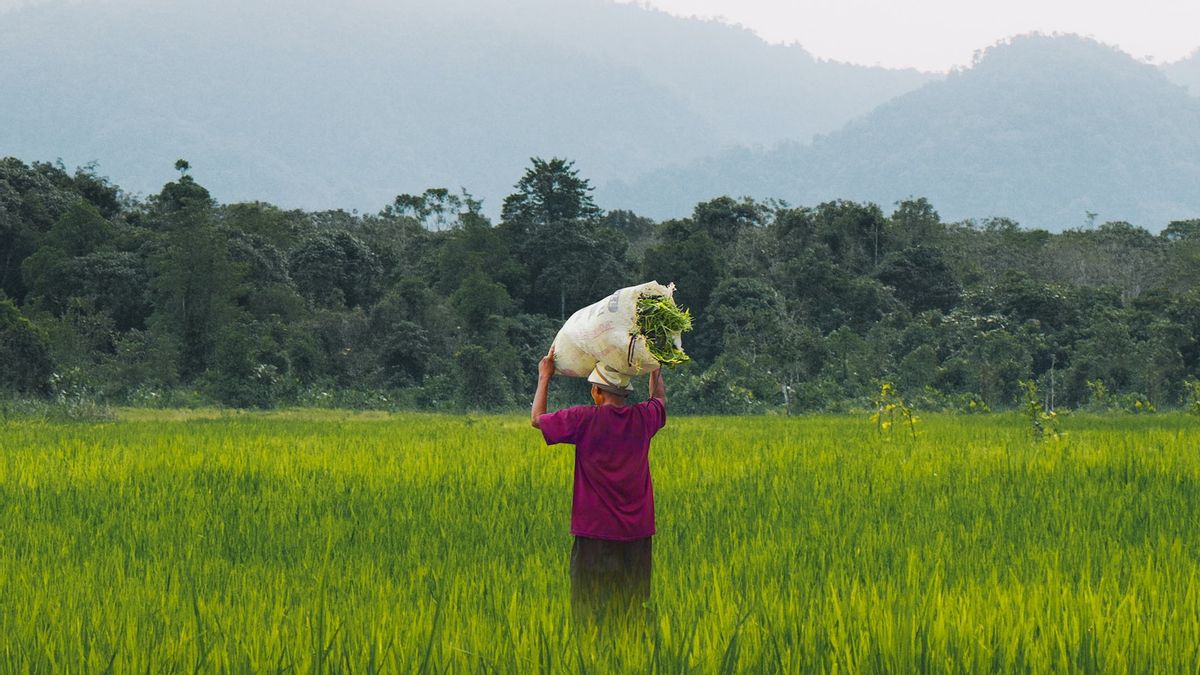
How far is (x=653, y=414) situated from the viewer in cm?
373

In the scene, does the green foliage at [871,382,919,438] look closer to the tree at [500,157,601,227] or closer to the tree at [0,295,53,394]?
the tree at [0,295,53,394]

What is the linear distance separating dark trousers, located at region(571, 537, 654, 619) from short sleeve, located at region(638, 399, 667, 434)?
15.6 inches

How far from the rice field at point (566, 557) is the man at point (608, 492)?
161 mm

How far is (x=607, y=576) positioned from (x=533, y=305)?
27.6 meters

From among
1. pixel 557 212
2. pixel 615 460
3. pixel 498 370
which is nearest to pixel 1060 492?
pixel 615 460

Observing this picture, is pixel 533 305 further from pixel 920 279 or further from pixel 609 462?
pixel 609 462

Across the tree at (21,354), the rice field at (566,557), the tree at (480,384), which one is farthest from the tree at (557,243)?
the rice field at (566,557)

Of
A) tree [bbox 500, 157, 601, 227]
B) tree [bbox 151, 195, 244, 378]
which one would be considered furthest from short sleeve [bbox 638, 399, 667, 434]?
tree [bbox 500, 157, 601, 227]

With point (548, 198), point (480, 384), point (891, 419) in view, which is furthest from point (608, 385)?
point (548, 198)

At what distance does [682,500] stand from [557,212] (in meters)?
24.7

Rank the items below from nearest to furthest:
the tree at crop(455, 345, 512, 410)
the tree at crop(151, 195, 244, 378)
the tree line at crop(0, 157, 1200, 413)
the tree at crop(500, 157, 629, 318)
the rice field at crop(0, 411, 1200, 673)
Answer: the rice field at crop(0, 411, 1200, 673) → the tree line at crop(0, 157, 1200, 413) → the tree at crop(455, 345, 512, 410) → the tree at crop(151, 195, 244, 378) → the tree at crop(500, 157, 629, 318)

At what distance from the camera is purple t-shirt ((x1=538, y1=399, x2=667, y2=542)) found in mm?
3629

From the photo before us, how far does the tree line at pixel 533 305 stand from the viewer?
75.7 ft

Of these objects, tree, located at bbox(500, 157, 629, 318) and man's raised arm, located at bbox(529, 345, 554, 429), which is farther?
tree, located at bbox(500, 157, 629, 318)
